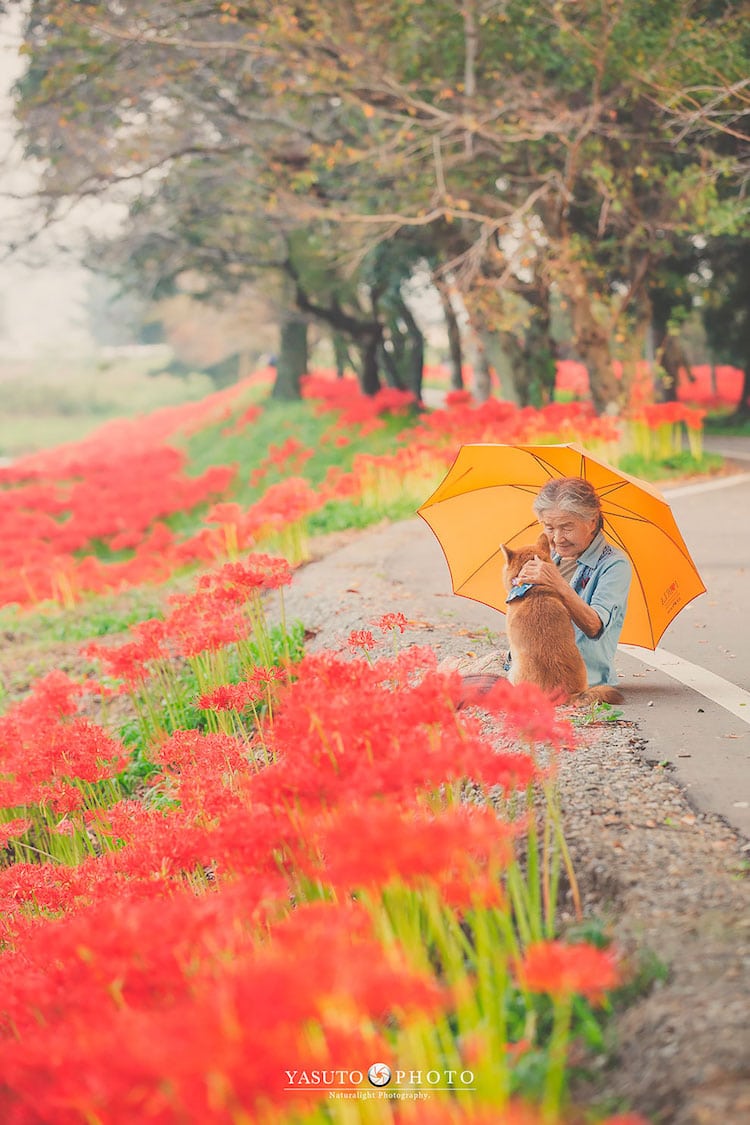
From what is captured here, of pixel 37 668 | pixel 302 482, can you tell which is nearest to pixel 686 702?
pixel 302 482

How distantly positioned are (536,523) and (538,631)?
120cm

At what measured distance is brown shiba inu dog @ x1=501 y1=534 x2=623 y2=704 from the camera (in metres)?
4.75

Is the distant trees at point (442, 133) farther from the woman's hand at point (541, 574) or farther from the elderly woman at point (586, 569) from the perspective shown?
the woman's hand at point (541, 574)

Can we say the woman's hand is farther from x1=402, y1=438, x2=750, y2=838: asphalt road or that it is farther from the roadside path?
x1=402, y1=438, x2=750, y2=838: asphalt road

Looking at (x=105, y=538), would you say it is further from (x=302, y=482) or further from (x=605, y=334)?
(x=302, y=482)

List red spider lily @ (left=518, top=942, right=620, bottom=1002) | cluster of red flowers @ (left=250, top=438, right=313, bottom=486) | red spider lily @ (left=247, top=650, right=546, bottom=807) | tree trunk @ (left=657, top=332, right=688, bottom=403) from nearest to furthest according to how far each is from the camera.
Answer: red spider lily @ (left=518, top=942, right=620, bottom=1002)
red spider lily @ (left=247, top=650, right=546, bottom=807)
cluster of red flowers @ (left=250, top=438, right=313, bottom=486)
tree trunk @ (left=657, top=332, right=688, bottom=403)

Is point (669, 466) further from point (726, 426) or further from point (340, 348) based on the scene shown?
point (340, 348)

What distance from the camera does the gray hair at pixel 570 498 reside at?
4.97m

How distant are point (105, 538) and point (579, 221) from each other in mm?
11084

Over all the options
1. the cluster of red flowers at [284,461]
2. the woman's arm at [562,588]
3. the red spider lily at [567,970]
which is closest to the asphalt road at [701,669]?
the woman's arm at [562,588]

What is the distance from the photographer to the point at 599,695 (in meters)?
5.37

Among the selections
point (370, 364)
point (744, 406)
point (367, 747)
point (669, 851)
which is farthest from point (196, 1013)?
point (744, 406)

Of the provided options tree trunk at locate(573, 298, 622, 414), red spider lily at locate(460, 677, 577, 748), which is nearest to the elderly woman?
red spider lily at locate(460, 677, 577, 748)

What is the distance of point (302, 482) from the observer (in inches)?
395
